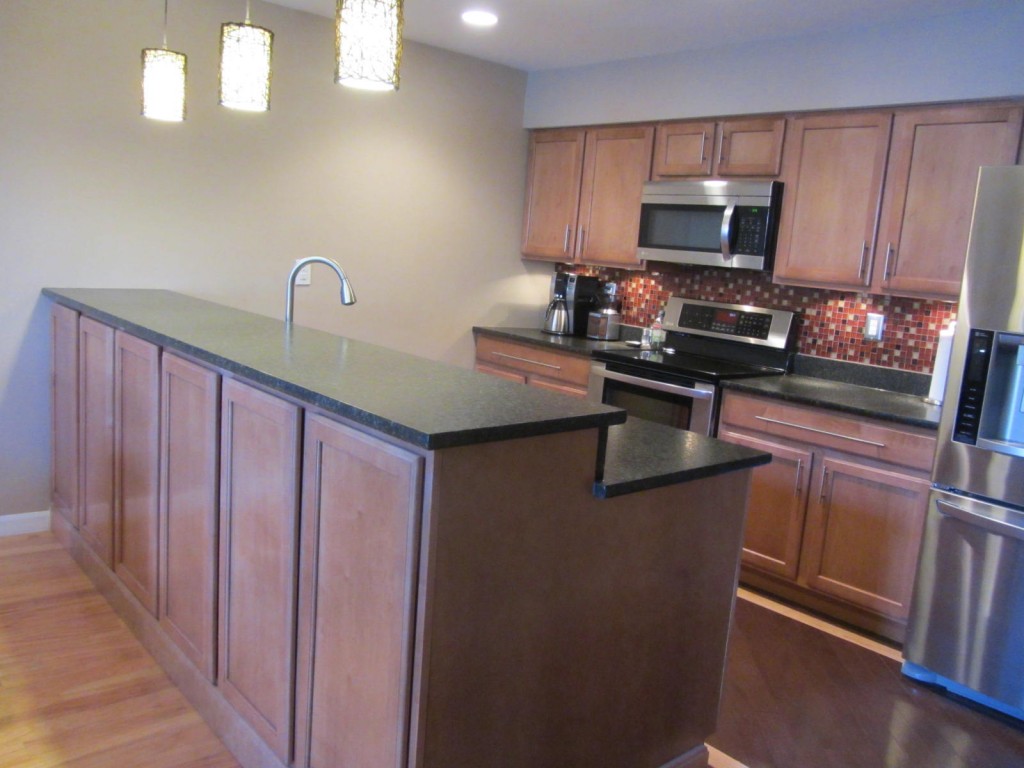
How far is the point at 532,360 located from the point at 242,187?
5.59 ft

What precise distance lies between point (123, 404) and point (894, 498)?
2733 millimetres

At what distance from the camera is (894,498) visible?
3.01 metres

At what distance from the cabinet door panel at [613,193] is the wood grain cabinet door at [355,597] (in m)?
2.89

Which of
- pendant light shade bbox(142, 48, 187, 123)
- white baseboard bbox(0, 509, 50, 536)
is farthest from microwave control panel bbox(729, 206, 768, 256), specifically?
white baseboard bbox(0, 509, 50, 536)

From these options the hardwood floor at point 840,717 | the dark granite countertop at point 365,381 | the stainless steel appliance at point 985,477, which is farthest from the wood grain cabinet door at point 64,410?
the stainless steel appliance at point 985,477

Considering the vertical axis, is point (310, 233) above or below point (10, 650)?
above

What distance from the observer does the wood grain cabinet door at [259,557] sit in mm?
1813

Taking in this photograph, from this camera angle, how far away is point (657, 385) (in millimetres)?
3701

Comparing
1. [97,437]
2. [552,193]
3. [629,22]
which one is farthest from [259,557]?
[552,193]

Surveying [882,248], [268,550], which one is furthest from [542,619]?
[882,248]

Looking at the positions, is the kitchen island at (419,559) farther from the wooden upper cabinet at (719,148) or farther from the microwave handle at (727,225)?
the wooden upper cabinet at (719,148)

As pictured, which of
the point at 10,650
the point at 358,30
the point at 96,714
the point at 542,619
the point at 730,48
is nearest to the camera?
the point at 542,619

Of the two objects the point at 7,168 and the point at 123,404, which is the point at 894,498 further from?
the point at 7,168

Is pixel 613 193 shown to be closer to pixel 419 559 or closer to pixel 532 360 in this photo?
pixel 532 360
